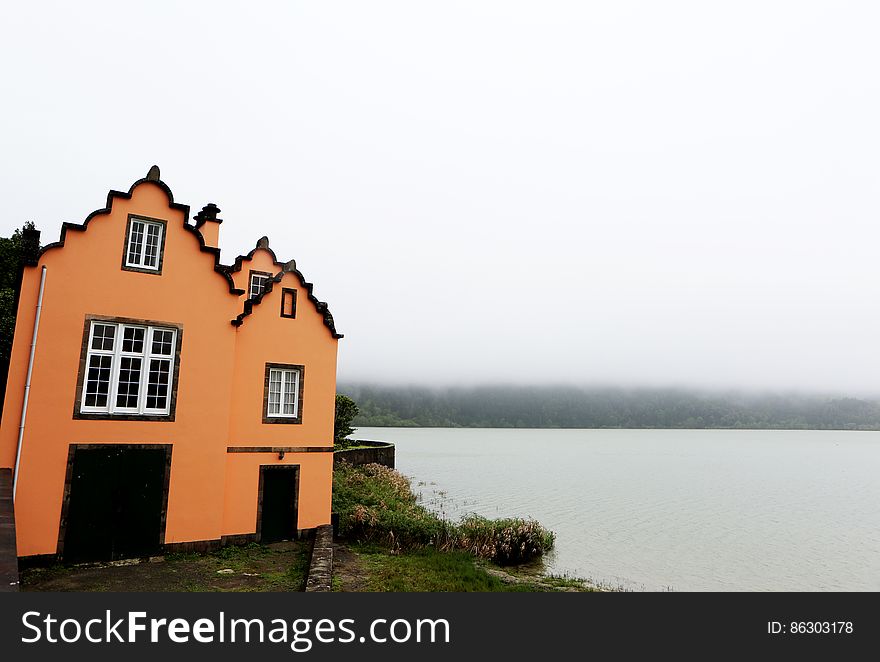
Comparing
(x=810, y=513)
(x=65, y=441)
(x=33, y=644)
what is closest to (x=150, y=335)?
(x=65, y=441)

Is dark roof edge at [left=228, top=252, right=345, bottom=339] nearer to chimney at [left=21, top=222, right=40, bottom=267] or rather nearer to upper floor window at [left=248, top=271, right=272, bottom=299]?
upper floor window at [left=248, top=271, right=272, bottom=299]

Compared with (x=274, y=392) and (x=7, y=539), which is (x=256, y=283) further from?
(x=7, y=539)

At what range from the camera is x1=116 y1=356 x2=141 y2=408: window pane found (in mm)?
14695

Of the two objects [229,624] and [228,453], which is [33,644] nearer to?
[229,624]

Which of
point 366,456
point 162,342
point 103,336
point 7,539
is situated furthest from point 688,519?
point 7,539

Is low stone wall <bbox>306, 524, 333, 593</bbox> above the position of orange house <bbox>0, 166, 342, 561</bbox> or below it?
below

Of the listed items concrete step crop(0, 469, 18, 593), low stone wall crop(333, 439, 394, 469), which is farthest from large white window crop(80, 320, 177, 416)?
low stone wall crop(333, 439, 394, 469)

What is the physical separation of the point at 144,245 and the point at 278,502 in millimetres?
8831

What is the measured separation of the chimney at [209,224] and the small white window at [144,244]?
2212 millimetres

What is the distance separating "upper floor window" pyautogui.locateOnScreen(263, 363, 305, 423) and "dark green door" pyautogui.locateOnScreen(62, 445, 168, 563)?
3486mm

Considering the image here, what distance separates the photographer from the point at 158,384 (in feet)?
49.9

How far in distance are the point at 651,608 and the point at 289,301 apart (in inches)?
550

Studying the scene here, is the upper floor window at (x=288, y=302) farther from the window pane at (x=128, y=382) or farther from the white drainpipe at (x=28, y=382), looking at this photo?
the white drainpipe at (x=28, y=382)

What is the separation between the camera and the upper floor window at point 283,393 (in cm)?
1756
